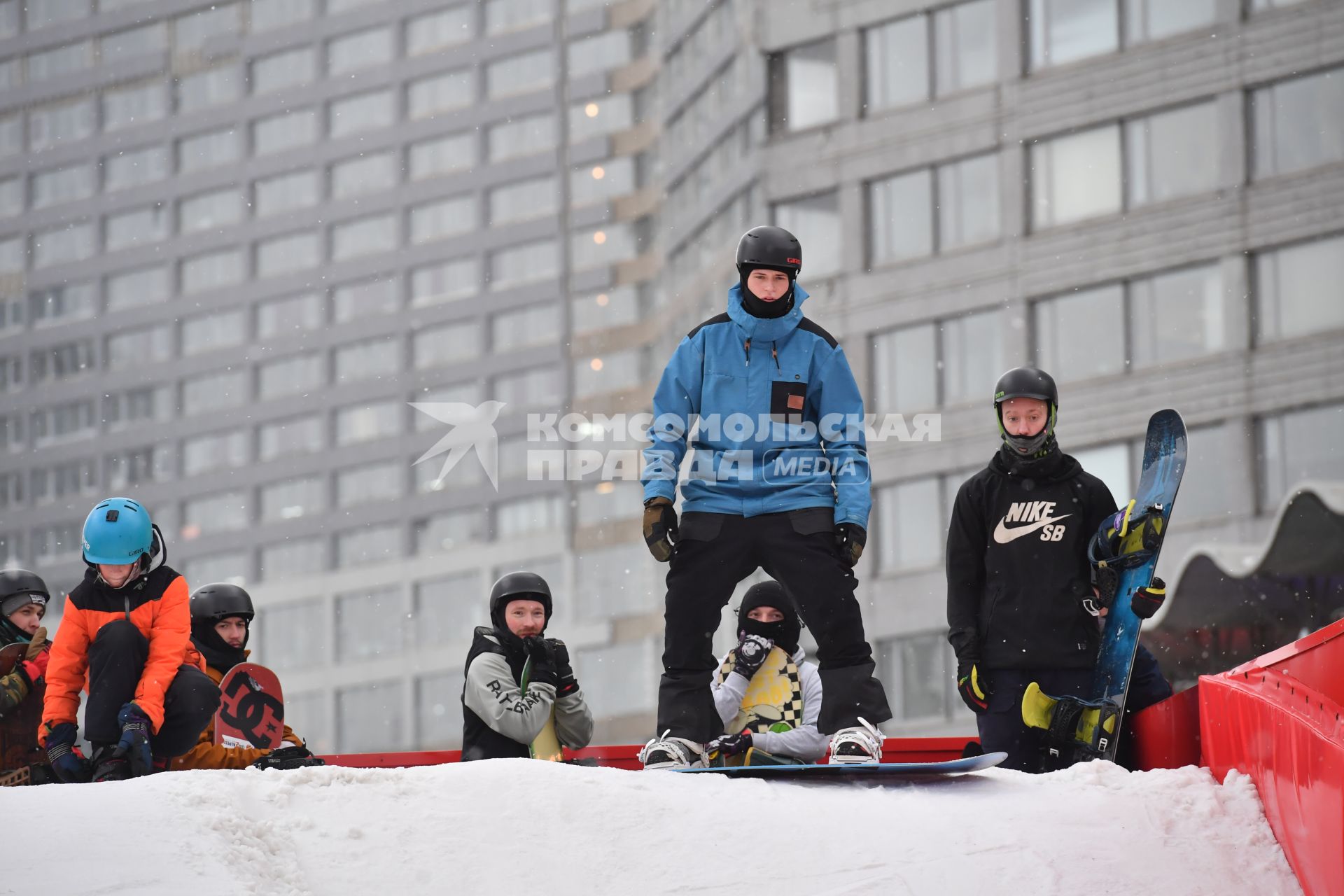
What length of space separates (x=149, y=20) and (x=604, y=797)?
117690mm

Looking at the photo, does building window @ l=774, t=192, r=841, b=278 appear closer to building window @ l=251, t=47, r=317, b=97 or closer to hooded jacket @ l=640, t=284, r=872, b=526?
hooded jacket @ l=640, t=284, r=872, b=526

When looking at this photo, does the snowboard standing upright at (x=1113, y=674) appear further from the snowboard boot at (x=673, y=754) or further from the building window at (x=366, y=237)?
the building window at (x=366, y=237)

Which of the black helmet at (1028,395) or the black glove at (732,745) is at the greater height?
the black helmet at (1028,395)

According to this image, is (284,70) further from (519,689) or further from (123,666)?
(123,666)

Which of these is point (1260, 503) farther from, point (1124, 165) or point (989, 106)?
point (989, 106)

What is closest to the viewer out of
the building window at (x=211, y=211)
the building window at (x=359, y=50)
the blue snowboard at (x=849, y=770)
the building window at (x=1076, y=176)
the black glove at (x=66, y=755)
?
the blue snowboard at (x=849, y=770)

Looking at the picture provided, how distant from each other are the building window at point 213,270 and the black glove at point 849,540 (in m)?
98.9

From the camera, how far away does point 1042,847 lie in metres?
5.20

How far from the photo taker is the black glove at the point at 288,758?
6.72m

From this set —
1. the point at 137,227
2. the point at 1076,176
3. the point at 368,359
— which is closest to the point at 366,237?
the point at 368,359

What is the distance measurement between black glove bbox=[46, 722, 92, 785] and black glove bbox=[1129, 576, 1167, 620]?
4.03 m

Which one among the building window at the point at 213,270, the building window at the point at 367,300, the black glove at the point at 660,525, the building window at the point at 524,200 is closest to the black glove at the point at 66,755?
the black glove at the point at 660,525

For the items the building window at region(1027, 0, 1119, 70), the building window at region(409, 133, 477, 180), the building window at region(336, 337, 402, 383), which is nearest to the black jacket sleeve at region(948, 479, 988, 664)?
the building window at region(1027, 0, 1119, 70)

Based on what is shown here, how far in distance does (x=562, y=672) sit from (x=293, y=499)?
89736mm
